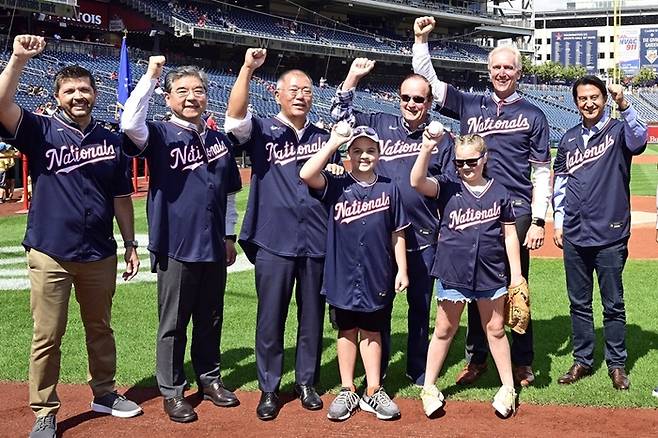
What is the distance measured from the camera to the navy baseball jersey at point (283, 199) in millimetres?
4746

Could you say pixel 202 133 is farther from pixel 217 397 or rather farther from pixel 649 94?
pixel 649 94

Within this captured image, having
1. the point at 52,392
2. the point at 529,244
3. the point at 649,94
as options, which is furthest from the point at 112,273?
the point at 649,94

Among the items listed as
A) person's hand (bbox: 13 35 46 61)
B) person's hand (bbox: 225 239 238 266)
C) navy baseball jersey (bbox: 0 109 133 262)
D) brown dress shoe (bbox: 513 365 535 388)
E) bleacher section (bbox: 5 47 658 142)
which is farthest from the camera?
bleacher section (bbox: 5 47 658 142)

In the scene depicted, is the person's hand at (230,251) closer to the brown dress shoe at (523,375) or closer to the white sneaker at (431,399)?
the white sneaker at (431,399)

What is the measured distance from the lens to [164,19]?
37.2m

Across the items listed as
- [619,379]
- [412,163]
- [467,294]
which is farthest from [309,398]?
[619,379]

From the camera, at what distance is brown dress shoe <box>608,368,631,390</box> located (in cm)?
518

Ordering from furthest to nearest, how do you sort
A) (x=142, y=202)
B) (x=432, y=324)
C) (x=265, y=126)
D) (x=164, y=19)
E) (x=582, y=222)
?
(x=164, y=19), (x=142, y=202), (x=432, y=324), (x=582, y=222), (x=265, y=126)

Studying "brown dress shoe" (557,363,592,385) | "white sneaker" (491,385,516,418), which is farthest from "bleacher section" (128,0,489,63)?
"white sneaker" (491,385,516,418)

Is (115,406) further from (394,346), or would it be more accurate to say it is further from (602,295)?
(602,295)

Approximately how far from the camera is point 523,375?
5379mm

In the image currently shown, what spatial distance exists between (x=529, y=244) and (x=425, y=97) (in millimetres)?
1274

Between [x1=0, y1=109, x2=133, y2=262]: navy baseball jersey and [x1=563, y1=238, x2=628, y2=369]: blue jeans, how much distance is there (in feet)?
11.1

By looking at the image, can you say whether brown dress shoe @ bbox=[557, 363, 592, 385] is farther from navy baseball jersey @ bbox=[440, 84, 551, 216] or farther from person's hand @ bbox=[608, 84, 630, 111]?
person's hand @ bbox=[608, 84, 630, 111]
